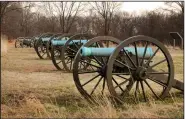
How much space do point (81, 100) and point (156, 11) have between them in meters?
35.1

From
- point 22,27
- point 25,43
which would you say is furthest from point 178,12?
point 22,27

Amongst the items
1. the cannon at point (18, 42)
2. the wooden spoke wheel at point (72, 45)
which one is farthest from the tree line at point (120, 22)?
the wooden spoke wheel at point (72, 45)

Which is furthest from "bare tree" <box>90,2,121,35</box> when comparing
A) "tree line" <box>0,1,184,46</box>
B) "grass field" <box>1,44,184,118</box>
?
"grass field" <box>1,44,184,118</box>

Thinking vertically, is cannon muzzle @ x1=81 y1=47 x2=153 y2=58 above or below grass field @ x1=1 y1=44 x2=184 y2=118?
above

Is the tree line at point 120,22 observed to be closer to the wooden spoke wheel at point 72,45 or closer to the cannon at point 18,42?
the cannon at point 18,42

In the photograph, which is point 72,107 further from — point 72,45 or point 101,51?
point 72,45

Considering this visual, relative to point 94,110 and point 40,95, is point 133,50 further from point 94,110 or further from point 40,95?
point 40,95

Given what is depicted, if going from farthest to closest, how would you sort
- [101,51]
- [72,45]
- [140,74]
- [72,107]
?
[72,45], [101,51], [140,74], [72,107]

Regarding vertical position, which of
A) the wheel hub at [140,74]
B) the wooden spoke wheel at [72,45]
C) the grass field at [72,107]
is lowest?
the grass field at [72,107]

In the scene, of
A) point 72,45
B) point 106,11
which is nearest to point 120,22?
point 106,11

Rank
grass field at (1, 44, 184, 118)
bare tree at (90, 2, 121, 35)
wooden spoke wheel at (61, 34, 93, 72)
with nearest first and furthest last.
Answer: grass field at (1, 44, 184, 118), wooden spoke wheel at (61, 34, 93, 72), bare tree at (90, 2, 121, 35)

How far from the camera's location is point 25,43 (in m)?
37.0

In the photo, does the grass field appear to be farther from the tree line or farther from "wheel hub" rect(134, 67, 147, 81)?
the tree line

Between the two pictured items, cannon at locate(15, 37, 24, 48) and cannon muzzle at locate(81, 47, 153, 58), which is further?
cannon at locate(15, 37, 24, 48)
